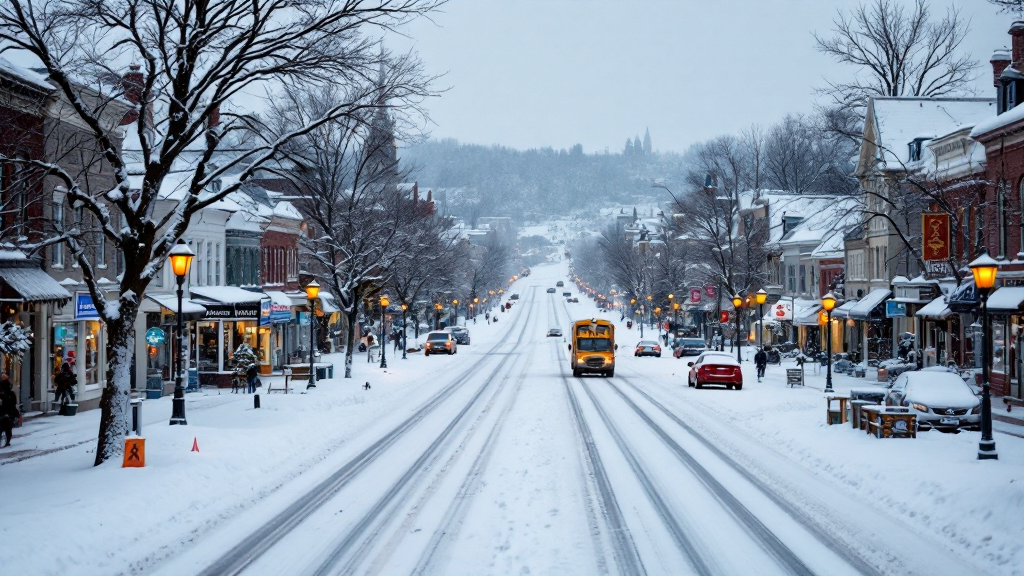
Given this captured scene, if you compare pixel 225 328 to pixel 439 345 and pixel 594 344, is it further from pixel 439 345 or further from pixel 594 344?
pixel 439 345

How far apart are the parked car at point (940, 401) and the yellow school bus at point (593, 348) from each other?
24391 mm

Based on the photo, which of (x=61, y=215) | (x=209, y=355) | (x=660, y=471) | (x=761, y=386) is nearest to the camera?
(x=660, y=471)

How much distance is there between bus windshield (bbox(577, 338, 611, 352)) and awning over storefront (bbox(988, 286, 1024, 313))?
2067 centimetres

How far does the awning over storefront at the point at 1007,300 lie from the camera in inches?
1229

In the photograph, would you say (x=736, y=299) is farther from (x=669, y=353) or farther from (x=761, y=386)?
(x=669, y=353)

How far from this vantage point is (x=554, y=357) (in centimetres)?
6838

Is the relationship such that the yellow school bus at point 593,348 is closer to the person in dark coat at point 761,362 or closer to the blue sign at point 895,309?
the person in dark coat at point 761,362

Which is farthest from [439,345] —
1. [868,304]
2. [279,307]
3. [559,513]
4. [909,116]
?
[559,513]

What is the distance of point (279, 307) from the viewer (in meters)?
51.4

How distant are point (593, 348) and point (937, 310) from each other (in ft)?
54.3

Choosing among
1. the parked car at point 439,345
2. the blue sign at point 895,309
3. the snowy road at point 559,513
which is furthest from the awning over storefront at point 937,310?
the parked car at point 439,345

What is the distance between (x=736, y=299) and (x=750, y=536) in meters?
40.1

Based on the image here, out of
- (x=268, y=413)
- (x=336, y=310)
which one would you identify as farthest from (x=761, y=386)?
(x=336, y=310)

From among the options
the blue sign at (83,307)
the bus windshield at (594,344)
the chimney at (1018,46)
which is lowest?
the bus windshield at (594,344)
